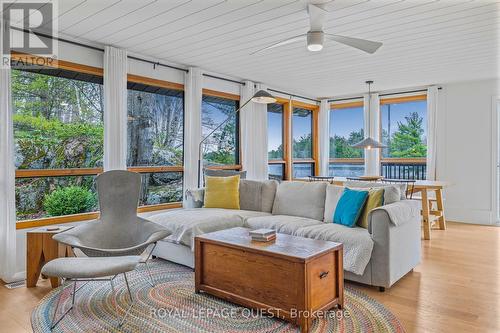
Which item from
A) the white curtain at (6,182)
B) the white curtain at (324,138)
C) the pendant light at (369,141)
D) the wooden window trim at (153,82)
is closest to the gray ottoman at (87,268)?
the white curtain at (6,182)

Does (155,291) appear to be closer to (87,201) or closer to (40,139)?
(87,201)

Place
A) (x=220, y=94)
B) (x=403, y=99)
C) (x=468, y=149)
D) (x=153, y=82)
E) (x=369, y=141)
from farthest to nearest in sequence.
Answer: (x=403, y=99) → (x=468, y=149) → (x=220, y=94) → (x=369, y=141) → (x=153, y=82)

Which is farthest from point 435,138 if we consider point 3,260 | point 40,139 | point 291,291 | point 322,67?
point 3,260

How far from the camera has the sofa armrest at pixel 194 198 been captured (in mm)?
4422

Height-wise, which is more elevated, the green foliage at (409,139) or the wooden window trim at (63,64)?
the wooden window trim at (63,64)

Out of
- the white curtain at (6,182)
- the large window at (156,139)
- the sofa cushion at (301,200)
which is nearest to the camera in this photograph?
Answer: the white curtain at (6,182)

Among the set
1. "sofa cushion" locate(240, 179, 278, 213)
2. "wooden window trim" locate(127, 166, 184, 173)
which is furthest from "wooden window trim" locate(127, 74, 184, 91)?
"sofa cushion" locate(240, 179, 278, 213)

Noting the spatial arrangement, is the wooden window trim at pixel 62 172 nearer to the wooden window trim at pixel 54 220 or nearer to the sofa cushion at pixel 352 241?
the wooden window trim at pixel 54 220

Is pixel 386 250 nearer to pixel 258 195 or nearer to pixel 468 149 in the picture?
pixel 258 195

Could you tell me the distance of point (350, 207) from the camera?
11.2 ft

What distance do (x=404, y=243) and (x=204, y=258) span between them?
5.92 feet

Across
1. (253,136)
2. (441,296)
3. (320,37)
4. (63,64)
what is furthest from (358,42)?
(253,136)

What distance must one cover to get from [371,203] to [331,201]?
491 mm

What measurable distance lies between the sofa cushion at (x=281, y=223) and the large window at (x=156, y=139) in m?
1.55
